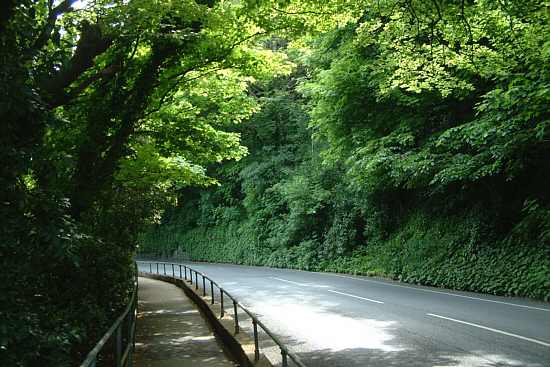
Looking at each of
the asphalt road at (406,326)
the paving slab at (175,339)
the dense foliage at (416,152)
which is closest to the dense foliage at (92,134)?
the paving slab at (175,339)

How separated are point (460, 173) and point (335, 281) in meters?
7.00

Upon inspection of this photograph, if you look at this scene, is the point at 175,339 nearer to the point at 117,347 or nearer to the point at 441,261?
the point at 117,347

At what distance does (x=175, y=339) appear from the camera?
9562 mm

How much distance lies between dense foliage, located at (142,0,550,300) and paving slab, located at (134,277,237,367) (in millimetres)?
6520

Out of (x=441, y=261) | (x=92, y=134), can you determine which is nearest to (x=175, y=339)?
(x=92, y=134)

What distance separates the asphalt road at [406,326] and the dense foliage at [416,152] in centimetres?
256

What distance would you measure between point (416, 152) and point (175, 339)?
12363mm

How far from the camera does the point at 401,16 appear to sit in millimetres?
8703

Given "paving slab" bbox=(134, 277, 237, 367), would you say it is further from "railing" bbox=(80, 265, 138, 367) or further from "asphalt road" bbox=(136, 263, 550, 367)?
"asphalt road" bbox=(136, 263, 550, 367)

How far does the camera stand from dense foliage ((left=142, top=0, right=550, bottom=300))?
453 inches

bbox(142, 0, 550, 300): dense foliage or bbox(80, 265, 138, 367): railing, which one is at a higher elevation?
bbox(142, 0, 550, 300): dense foliage

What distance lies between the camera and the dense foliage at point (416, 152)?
37.8 ft

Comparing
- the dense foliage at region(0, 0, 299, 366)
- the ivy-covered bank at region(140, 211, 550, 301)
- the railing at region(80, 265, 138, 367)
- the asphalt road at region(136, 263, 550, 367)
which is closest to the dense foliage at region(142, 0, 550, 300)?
the ivy-covered bank at region(140, 211, 550, 301)

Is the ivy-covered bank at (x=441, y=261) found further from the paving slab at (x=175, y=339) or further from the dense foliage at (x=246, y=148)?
the paving slab at (x=175, y=339)
